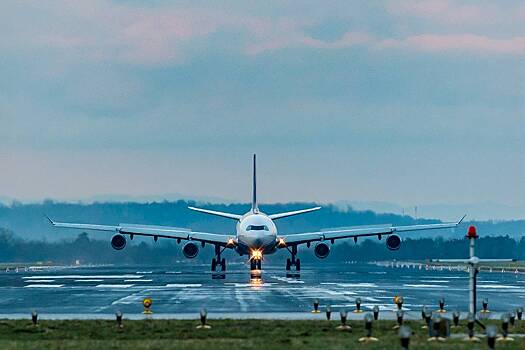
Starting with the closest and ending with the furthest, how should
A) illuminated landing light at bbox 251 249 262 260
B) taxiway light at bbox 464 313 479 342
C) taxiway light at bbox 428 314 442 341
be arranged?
taxiway light at bbox 464 313 479 342 < taxiway light at bbox 428 314 442 341 < illuminated landing light at bbox 251 249 262 260

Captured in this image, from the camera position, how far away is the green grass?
31891mm

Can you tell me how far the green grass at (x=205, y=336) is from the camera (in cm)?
3189

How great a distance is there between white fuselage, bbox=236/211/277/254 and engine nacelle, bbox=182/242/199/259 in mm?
5121

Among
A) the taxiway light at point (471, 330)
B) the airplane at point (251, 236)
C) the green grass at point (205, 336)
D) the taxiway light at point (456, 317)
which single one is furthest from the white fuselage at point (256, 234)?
the taxiway light at point (471, 330)

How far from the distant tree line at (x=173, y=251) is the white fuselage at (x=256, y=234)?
62563mm

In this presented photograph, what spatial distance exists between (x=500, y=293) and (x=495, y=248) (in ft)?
423

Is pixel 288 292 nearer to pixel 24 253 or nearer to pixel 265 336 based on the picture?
pixel 265 336

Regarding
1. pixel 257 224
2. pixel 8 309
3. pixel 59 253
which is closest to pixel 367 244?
pixel 59 253

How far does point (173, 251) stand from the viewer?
544 ft

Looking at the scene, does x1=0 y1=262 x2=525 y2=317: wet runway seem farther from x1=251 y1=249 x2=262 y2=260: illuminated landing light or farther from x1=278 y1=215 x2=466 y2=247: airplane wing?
x1=278 y1=215 x2=466 y2=247: airplane wing

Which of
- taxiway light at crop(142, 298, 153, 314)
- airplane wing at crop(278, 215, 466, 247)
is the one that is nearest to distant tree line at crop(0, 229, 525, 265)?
airplane wing at crop(278, 215, 466, 247)

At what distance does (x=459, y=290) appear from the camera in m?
68.3

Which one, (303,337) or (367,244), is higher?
(367,244)

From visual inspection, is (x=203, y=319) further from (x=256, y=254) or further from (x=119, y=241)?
(x=119, y=241)
